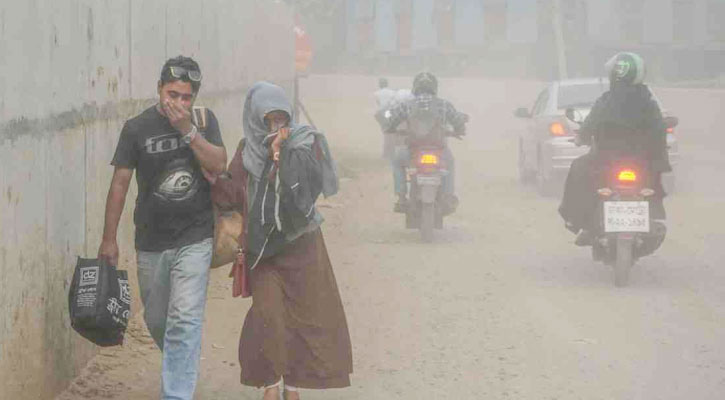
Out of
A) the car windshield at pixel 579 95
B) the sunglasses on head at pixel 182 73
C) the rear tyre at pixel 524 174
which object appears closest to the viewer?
the sunglasses on head at pixel 182 73

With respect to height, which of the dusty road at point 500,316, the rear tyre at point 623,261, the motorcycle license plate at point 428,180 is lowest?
the dusty road at point 500,316

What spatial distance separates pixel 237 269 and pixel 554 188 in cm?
1209

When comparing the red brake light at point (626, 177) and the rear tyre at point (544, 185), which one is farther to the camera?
the rear tyre at point (544, 185)

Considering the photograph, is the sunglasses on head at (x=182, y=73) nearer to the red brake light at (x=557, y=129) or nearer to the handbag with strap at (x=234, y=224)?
the handbag with strap at (x=234, y=224)

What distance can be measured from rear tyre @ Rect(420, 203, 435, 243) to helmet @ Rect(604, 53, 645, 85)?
299 cm

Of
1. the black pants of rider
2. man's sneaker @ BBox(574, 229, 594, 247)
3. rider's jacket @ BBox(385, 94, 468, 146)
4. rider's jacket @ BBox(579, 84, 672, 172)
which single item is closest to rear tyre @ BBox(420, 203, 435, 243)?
rider's jacket @ BBox(385, 94, 468, 146)

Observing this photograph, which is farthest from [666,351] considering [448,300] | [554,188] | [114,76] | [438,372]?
[554,188]

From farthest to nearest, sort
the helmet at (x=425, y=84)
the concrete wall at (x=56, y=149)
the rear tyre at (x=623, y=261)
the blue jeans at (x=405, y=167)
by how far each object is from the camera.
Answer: the blue jeans at (x=405, y=167), the helmet at (x=425, y=84), the rear tyre at (x=623, y=261), the concrete wall at (x=56, y=149)

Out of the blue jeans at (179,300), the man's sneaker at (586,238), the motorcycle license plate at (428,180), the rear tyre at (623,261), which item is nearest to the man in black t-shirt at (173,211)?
the blue jeans at (179,300)

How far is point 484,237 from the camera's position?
13.7 metres

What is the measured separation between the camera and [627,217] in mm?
10500

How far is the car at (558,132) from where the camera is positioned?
58.3 feet

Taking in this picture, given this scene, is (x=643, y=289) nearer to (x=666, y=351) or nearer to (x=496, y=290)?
(x=496, y=290)

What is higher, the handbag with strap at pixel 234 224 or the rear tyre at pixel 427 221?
the handbag with strap at pixel 234 224
